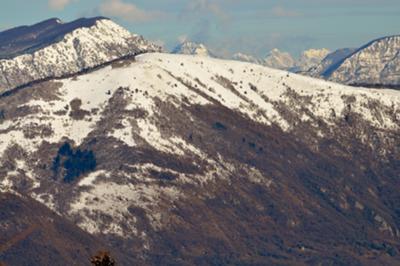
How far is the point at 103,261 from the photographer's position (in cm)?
13962

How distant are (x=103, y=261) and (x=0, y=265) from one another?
12.5 meters

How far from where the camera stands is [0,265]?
146m
